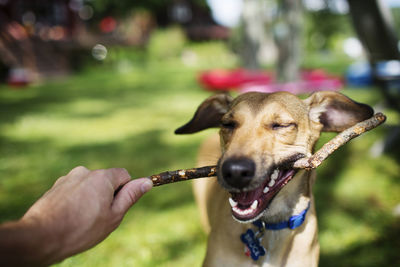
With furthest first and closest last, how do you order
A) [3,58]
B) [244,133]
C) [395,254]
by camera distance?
[3,58] < [395,254] < [244,133]

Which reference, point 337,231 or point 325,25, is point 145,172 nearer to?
point 337,231

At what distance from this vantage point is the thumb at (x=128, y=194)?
1595 millimetres

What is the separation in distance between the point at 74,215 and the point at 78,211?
2 cm

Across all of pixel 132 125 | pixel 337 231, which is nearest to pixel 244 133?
pixel 337 231

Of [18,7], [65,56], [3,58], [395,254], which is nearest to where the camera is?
[395,254]

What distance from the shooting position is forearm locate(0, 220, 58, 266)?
1.19m

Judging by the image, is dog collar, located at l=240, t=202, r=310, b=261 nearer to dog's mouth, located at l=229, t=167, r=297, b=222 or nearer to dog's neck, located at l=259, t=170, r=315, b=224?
dog's neck, located at l=259, t=170, r=315, b=224

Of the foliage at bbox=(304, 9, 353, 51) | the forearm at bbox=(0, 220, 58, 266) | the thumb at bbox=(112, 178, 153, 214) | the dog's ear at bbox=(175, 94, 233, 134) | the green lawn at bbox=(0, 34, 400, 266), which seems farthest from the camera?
the foliage at bbox=(304, 9, 353, 51)

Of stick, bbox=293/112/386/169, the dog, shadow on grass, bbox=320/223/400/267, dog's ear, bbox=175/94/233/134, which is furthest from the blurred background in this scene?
stick, bbox=293/112/386/169

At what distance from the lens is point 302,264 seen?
97.6 inches

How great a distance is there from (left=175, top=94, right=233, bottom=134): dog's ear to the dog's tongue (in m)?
0.84

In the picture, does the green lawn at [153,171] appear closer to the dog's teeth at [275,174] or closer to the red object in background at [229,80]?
the red object in background at [229,80]

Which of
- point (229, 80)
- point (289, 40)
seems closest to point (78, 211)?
point (229, 80)

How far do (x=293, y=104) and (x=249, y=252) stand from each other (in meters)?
1.13
